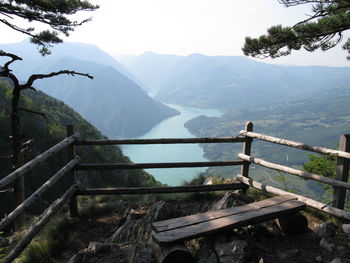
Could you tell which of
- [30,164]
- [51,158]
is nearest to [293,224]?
[30,164]

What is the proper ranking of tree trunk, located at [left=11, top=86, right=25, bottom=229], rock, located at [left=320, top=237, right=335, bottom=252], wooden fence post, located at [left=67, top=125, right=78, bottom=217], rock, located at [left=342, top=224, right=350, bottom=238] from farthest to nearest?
tree trunk, located at [left=11, top=86, right=25, bottom=229]
wooden fence post, located at [left=67, top=125, right=78, bottom=217]
rock, located at [left=342, top=224, right=350, bottom=238]
rock, located at [left=320, top=237, right=335, bottom=252]

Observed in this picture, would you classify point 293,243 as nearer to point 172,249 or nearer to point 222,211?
point 222,211

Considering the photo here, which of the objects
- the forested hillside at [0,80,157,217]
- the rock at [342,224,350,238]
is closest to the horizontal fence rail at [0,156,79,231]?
the rock at [342,224,350,238]

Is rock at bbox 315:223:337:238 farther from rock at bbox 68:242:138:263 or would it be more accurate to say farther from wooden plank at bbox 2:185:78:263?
wooden plank at bbox 2:185:78:263

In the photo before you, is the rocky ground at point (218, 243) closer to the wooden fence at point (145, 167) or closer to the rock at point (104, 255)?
the rock at point (104, 255)

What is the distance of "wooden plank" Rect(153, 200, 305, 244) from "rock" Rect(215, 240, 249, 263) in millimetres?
193

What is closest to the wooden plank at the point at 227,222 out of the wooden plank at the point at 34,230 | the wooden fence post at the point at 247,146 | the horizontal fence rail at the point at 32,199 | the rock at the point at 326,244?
the rock at the point at 326,244

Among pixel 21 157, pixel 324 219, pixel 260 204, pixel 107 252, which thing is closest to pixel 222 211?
pixel 260 204

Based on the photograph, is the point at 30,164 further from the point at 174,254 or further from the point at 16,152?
the point at 16,152

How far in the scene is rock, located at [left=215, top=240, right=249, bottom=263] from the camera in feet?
10.1

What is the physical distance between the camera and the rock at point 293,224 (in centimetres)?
404

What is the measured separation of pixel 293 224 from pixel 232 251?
4.48 ft

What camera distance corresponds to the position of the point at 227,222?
3508 millimetres

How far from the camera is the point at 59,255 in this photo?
408 centimetres
